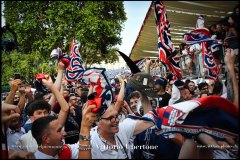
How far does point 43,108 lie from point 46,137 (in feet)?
3.55

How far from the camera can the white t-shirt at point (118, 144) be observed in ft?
7.39

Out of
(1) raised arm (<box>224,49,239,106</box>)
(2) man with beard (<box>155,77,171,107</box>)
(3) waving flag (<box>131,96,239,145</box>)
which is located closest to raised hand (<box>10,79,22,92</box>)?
(3) waving flag (<box>131,96,239,145</box>)

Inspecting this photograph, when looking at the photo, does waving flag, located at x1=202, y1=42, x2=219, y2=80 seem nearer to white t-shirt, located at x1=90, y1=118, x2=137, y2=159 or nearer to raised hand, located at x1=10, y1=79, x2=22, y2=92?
white t-shirt, located at x1=90, y1=118, x2=137, y2=159

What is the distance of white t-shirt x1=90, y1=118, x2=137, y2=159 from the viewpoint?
2254 mm

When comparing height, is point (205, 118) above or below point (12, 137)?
above

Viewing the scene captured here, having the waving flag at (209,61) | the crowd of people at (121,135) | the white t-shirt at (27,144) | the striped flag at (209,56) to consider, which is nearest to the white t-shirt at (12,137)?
the crowd of people at (121,135)

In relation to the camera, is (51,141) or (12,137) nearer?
(51,141)

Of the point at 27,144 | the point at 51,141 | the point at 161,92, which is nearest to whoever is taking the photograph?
the point at 51,141

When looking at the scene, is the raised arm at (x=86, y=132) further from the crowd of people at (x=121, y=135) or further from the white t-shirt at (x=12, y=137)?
the white t-shirt at (x=12, y=137)

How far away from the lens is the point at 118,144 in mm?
2359

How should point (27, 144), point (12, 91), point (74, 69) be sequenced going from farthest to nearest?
point (74, 69), point (12, 91), point (27, 144)

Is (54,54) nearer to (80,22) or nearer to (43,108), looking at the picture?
(43,108)

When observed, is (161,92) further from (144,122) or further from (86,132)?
(86,132)

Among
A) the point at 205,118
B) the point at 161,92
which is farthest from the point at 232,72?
the point at 161,92
